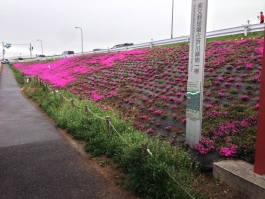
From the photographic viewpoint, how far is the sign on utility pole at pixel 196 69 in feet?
18.2

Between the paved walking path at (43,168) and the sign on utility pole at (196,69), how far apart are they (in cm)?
254

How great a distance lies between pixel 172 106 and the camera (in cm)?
885

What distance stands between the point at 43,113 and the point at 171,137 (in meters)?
7.40

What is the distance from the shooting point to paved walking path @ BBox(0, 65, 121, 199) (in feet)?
14.9

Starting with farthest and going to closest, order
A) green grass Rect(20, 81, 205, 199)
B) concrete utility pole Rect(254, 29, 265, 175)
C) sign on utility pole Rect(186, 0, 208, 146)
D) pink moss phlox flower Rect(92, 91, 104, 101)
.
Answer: pink moss phlox flower Rect(92, 91, 104, 101)
sign on utility pole Rect(186, 0, 208, 146)
green grass Rect(20, 81, 205, 199)
concrete utility pole Rect(254, 29, 265, 175)

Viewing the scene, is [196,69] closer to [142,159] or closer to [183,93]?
[142,159]

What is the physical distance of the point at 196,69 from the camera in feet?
18.8

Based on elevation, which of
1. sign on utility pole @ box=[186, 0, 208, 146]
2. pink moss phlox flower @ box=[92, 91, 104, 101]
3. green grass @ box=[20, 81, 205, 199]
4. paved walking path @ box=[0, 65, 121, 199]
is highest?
sign on utility pole @ box=[186, 0, 208, 146]

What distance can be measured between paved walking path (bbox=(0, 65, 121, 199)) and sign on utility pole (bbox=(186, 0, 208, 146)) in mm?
2535

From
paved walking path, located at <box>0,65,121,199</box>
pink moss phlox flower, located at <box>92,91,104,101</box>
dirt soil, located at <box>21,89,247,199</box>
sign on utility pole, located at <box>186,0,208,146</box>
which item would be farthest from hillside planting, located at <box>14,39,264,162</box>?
paved walking path, located at <box>0,65,121,199</box>

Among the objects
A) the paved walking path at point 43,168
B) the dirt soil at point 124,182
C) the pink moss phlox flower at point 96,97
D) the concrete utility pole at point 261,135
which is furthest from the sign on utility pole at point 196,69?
the pink moss phlox flower at point 96,97

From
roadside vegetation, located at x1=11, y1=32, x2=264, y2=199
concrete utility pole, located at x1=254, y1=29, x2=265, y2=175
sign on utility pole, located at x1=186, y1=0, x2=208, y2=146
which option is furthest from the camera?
sign on utility pole, located at x1=186, y1=0, x2=208, y2=146

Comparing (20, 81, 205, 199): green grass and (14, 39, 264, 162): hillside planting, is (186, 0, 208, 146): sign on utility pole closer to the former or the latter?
(14, 39, 264, 162): hillside planting

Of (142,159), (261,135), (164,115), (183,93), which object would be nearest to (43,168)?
(142,159)
